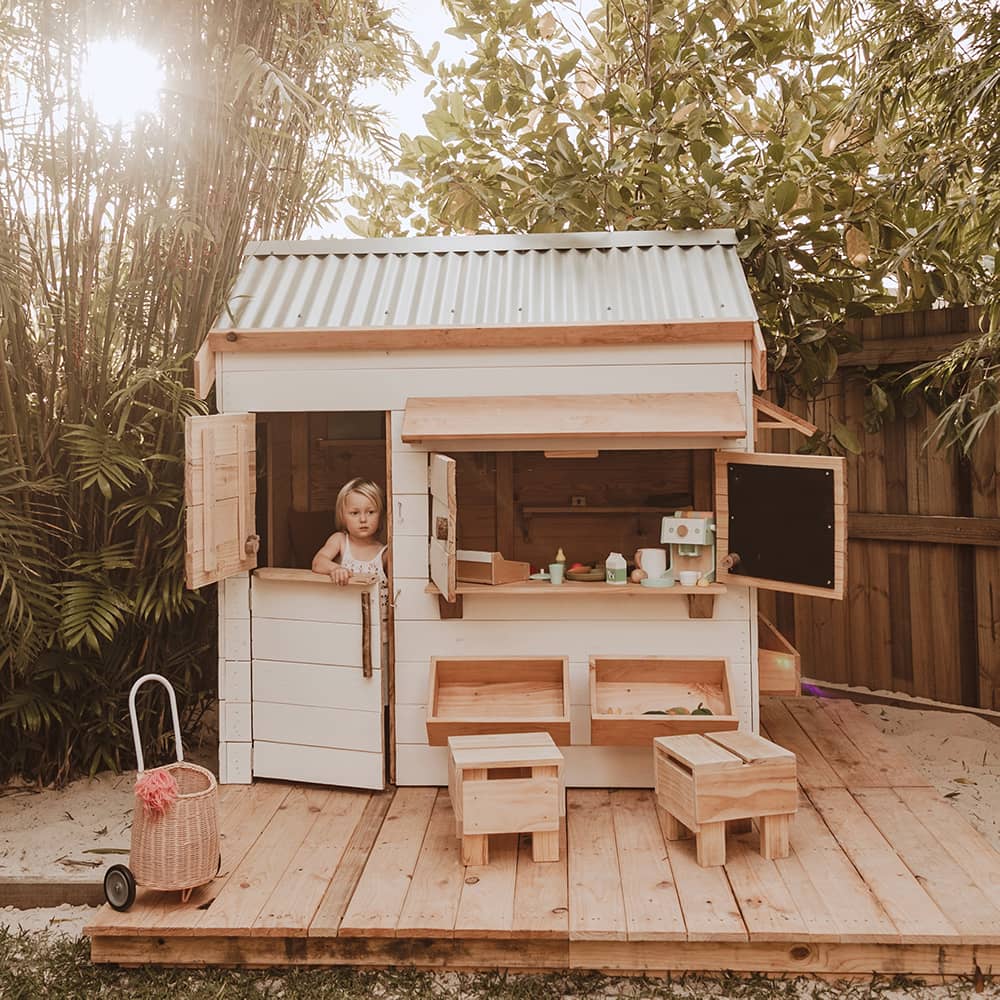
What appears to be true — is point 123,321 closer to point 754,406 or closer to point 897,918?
point 754,406

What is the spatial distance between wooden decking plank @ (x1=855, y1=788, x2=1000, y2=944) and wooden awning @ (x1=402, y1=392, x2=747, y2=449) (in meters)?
1.68

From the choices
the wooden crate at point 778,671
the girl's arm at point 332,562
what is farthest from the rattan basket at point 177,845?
the wooden crate at point 778,671

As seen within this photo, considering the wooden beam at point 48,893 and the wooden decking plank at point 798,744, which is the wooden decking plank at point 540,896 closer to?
the wooden decking plank at point 798,744

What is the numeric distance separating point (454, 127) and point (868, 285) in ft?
9.53

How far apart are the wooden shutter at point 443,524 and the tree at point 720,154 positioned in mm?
2247

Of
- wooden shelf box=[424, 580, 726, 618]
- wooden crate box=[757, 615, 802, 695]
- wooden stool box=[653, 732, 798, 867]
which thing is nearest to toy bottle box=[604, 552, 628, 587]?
wooden shelf box=[424, 580, 726, 618]

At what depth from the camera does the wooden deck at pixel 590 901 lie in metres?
2.84

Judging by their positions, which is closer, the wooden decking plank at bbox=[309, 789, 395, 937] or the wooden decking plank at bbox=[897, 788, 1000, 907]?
the wooden decking plank at bbox=[309, 789, 395, 937]

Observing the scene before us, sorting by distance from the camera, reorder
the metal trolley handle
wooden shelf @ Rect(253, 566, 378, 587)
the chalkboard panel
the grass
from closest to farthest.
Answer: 1. the grass
2. the metal trolley handle
3. the chalkboard panel
4. wooden shelf @ Rect(253, 566, 378, 587)

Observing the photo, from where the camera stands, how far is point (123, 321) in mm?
4344

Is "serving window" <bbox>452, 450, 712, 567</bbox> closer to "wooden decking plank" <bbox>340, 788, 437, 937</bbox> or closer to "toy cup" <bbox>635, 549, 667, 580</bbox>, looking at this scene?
"toy cup" <bbox>635, 549, 667, 580</bbox>

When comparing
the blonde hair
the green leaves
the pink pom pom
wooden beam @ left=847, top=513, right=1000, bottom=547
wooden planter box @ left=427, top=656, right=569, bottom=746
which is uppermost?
the green leaves

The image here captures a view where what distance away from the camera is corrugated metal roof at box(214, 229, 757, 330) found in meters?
4.09

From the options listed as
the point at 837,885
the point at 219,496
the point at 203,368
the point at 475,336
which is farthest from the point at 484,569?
the point at 837,885
